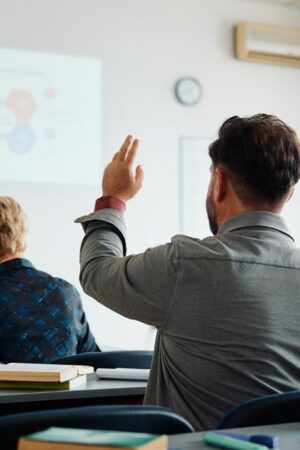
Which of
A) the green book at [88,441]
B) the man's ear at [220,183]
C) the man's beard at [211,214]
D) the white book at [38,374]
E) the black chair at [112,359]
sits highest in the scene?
the man's ear at [220,183]

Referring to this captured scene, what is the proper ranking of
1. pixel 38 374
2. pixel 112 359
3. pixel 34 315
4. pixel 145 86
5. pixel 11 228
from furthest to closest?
pixel 145 86, pixel 11 228, pixel 34 315, pixel 112 359, pixel 38 374

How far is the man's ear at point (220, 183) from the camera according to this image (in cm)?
201

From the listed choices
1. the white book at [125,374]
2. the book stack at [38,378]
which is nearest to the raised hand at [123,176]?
the book stack at [38,378]

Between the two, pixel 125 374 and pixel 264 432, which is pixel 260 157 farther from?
pixel 125 374

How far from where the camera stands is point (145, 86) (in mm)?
6375

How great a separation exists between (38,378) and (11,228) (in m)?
1.28

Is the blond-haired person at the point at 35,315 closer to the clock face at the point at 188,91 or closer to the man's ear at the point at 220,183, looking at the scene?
the man's ear at the point at 220,183

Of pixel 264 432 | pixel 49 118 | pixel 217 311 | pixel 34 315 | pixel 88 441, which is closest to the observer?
pixel 88 441

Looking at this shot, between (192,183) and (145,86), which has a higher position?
(145,86)

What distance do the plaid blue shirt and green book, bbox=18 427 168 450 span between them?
2.08 m

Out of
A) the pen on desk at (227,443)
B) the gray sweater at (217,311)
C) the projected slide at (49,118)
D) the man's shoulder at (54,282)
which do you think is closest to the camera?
the pen on desk at (227,443)

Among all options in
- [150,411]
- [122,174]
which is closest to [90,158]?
[122,174]

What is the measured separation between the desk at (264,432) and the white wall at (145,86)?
4493 mm

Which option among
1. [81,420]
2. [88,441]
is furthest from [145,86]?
[88,441]
